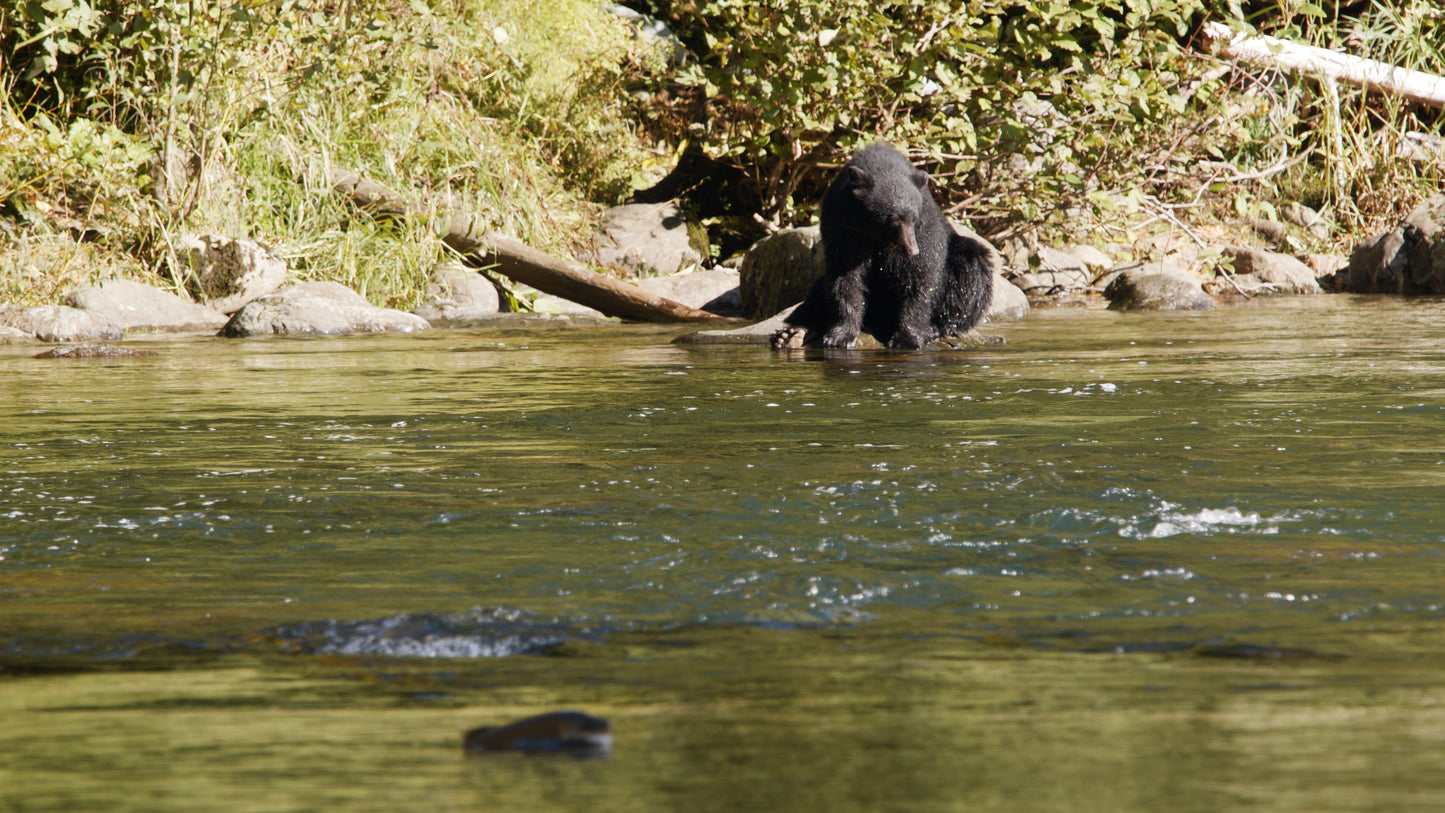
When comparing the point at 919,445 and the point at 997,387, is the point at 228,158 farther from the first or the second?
the point at 919,445

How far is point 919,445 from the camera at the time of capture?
3.68 meters

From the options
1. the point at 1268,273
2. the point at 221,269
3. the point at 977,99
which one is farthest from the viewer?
the point at 1268,273

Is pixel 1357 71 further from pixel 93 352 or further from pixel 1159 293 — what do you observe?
pixel 93 352

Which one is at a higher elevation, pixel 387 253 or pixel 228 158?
pixel 228 158

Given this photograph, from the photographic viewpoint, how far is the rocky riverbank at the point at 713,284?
873cm

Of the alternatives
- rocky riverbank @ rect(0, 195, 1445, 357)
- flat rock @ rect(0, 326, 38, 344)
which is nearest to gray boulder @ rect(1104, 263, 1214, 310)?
rocky riverbank @ rect(0, 195, 1445, 357)

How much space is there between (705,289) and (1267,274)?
482 cm

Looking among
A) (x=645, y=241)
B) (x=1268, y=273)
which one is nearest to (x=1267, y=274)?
(x=1268, y=273)

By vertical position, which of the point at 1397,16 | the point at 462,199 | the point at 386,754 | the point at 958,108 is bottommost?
the point at 386,754

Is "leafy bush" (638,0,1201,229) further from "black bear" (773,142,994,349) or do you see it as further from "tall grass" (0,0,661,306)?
"black bear" (773,142,994,349)

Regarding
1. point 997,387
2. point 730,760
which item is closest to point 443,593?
point 730,760

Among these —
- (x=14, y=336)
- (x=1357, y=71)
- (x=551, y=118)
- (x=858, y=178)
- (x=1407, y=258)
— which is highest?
(x=1357, y=71)

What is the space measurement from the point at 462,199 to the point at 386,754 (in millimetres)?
10152

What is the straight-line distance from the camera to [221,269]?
32.5 ft
